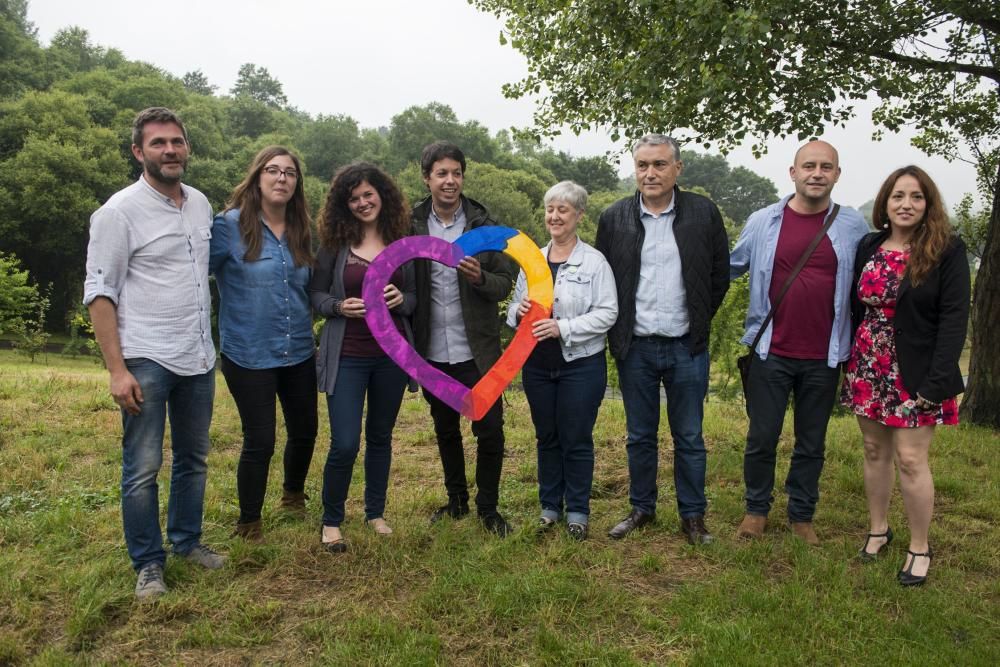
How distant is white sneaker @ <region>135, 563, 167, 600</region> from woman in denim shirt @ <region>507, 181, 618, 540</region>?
87.3 inches

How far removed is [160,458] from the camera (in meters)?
3.88

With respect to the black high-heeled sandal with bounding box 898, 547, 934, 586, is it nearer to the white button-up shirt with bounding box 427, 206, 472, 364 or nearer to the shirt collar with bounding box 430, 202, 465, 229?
the white button-up shirt with bounding box 427, 206, 472, 364

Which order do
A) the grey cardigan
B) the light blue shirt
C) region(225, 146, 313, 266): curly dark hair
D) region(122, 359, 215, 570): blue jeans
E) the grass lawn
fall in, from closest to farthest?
the grass lawn, region(122, 359, 215, 570): blue jeans, region(225, 146, 313, 266): curly dark hair, the grey cardigan, the light blue shirt

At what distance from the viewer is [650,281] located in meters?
4.38

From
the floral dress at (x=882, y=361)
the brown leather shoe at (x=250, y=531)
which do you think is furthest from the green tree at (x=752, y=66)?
the brown leather shoe at (x=250, y=531)

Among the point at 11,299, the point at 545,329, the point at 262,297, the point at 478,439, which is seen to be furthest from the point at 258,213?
the point at 11,299

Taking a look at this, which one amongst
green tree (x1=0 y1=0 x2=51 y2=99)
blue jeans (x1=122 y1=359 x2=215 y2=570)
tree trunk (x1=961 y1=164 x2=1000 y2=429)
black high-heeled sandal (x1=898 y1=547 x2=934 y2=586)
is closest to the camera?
blue jeans (x1=122 y1=359 x2=215 y2=570)

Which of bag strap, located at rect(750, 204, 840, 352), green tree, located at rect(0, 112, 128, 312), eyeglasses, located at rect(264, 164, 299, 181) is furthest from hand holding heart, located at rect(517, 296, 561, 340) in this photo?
green tree, located at rect(0, 112, 128, 312)

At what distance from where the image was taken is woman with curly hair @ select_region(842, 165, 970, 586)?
3.86 metres

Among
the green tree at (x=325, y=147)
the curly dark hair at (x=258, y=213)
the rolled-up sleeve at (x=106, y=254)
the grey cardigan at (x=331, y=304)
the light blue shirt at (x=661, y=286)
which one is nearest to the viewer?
the rolled-up sleeve at (x=106, y=254)

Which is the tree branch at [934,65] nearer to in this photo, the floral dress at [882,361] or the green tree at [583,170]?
the floral dress at [882,361]

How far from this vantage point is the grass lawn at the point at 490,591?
3.31 metres

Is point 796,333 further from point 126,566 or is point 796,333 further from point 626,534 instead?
point 126,566

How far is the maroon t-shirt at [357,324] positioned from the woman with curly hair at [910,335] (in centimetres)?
277
